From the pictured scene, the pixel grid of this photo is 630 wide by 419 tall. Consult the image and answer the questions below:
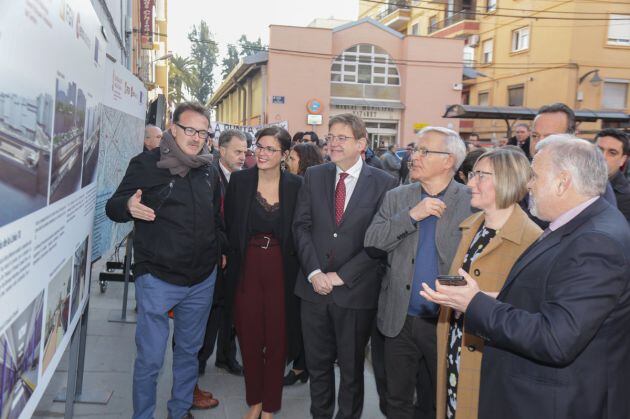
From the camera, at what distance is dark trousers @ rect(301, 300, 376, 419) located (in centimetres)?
354

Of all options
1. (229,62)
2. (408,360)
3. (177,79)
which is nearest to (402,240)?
(408,360)

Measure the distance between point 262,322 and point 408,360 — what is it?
3.55 ft

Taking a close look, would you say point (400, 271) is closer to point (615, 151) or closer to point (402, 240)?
point (402, 240)

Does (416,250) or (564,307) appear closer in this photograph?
(564,307)

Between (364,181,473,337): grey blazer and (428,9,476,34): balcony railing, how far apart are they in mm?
30996

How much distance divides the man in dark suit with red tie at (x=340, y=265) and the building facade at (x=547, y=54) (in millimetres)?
19612

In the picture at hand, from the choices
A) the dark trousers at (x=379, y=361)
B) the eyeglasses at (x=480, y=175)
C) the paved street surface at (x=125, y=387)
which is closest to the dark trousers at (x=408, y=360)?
the dark trousers at (x=379, y=361)

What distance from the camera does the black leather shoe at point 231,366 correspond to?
4691 millimetres

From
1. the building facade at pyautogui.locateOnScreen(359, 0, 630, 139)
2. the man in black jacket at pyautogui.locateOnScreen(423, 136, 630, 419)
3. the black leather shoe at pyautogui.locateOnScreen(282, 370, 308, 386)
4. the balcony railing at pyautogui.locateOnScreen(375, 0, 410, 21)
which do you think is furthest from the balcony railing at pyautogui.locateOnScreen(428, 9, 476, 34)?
the man in black jacket at pyautogui.locateOnScreen(423, 136, 630, 419)

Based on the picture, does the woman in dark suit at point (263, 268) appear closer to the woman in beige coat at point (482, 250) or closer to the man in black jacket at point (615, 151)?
the woman in beige coat at point (482, 250)

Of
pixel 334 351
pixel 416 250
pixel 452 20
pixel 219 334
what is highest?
pixel 452 20

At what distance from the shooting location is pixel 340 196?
3619 millimetres

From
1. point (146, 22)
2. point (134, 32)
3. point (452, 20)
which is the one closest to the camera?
point (134, 32)

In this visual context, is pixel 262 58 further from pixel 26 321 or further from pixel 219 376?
pixel 26 321
